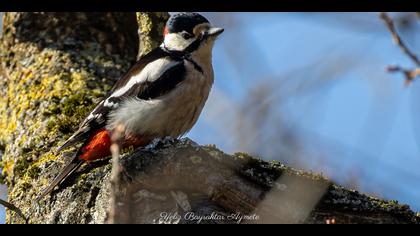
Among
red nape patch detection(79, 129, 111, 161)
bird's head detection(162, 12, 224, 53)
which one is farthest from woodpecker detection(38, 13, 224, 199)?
bird's head detection(162, 12, 224, 53)

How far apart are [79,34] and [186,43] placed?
86 centimetres

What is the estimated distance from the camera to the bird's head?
471 centimetres

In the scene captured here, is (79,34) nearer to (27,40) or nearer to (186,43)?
(27,40)

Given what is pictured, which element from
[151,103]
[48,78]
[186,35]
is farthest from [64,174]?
[186,35]

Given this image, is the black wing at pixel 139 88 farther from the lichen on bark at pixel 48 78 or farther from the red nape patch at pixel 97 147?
the lichen on bark at pixel 48 78

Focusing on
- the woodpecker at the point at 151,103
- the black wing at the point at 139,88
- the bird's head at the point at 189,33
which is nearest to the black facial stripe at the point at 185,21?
the bird's head at the point at 189,33

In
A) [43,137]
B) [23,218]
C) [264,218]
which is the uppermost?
[264,218]

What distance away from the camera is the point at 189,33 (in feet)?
15.6

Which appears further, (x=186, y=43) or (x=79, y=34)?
(x=79, y=34)

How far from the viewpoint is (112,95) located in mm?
4336

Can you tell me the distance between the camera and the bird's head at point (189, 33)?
4707 millimetres

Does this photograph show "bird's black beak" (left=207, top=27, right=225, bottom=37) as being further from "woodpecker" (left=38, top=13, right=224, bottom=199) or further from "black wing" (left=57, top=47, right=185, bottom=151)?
"black wing" (left=57, top=47, right=185, bottom=151)
